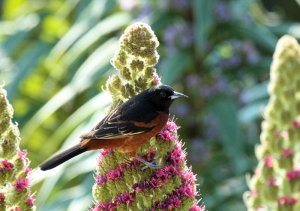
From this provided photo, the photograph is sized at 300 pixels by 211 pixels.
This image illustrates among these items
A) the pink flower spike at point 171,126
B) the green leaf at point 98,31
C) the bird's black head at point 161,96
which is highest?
the green leaf at point 98,31

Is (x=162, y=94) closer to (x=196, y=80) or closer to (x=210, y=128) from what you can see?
(x=196, y=80)

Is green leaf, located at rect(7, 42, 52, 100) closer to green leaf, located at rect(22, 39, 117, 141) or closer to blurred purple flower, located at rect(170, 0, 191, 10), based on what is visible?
green leaf, located at rect(22, 39, 117, 141)

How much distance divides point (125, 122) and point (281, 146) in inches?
32.9

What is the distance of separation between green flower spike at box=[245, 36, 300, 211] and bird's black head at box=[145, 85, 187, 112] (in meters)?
0.52

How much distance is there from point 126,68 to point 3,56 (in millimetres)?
6269

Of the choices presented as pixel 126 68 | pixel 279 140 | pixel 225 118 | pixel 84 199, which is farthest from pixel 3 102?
pixel 225 118

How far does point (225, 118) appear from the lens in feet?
26.0

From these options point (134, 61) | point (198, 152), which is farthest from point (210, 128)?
point (134, 61)

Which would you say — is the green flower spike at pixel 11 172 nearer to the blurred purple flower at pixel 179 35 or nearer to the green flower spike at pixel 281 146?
the green flower spike at pixel 281 146

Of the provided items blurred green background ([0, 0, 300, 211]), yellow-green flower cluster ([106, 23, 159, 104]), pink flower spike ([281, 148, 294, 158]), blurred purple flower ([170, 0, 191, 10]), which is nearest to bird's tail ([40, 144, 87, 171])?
yellow-green flower cluster ([106, 23, 159, 104])

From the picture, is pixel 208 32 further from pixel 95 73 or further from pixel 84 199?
pixel 84 199

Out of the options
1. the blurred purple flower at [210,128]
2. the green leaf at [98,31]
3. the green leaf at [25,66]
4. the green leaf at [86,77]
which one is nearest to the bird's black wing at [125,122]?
the blurred purple flower at [210,128]

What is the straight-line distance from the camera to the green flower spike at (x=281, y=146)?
327cm

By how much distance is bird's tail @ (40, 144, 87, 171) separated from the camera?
3646mm
